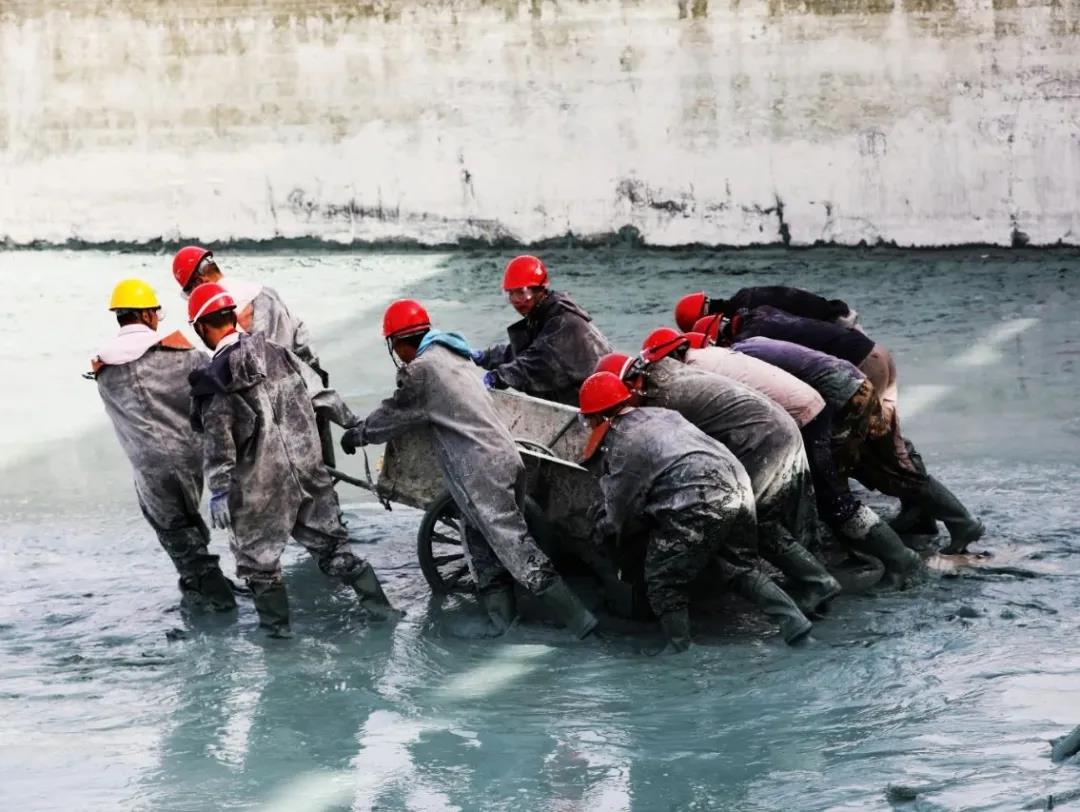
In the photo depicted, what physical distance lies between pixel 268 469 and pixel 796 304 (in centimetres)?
302

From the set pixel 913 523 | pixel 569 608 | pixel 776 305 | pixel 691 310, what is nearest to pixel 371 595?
pixel 569 608

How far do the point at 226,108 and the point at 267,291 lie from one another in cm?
1047

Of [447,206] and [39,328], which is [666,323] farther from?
[39,328]

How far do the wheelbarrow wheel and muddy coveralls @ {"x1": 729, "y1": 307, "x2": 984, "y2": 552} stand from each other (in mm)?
1664

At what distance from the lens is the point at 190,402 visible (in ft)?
25.6

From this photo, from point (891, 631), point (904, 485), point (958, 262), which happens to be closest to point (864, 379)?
point (904, 485)

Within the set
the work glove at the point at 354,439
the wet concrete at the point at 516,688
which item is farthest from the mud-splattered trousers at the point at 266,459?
the wet concrete at the point at 516,688

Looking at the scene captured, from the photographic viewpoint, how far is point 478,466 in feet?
24.5

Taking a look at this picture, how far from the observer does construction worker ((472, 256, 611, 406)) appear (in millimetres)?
8289

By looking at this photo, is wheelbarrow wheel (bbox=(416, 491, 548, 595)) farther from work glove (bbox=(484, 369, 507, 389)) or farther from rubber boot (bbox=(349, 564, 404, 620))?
work glove (bbox=(484, 369, 507, 389))

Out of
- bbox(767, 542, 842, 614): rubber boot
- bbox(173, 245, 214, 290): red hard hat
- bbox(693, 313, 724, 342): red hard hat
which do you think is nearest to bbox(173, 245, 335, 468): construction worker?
bbox(173, 245, 214, 290): red hard hat

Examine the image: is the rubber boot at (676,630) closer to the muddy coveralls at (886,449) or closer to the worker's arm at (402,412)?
the worker's arm at (402,412)

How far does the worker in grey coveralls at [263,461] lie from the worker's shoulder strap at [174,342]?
1.51ft

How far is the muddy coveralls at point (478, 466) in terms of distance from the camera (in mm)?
7430
